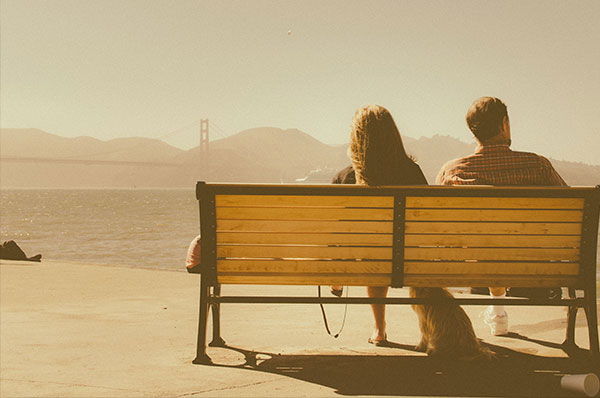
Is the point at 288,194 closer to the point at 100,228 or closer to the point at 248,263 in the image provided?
the point at 248,263

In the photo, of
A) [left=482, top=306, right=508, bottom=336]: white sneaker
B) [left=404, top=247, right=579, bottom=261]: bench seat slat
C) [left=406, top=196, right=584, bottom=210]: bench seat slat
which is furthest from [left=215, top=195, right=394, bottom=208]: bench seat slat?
[left=482, top=306, right=508, bottom=336]: white sneaker

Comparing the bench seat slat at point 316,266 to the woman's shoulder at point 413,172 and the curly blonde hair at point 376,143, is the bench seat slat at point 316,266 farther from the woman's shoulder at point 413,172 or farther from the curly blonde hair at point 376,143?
the woman's shoulder at point 413,172

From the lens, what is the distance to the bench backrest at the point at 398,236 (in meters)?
4.16

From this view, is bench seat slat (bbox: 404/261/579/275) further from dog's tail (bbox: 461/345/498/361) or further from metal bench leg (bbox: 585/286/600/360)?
dog's tail (bbox: 461/345/498/361)

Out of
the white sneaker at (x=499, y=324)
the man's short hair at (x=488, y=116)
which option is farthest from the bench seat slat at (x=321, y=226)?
the white sneaker at (x=499, y=324)

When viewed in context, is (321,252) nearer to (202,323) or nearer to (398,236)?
(398,236)

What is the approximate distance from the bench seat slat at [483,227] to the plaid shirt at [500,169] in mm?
426

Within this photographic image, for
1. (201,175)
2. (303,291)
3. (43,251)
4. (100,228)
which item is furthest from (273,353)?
(201,175)

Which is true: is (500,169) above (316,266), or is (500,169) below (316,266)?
above

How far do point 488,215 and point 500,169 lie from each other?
548 mm

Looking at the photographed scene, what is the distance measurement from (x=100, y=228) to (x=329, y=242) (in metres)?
57.5

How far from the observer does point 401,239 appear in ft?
13.8

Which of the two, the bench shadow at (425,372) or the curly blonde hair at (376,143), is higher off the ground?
the curly blonde hair at (376,143)

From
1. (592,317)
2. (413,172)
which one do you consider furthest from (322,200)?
(592,317)
